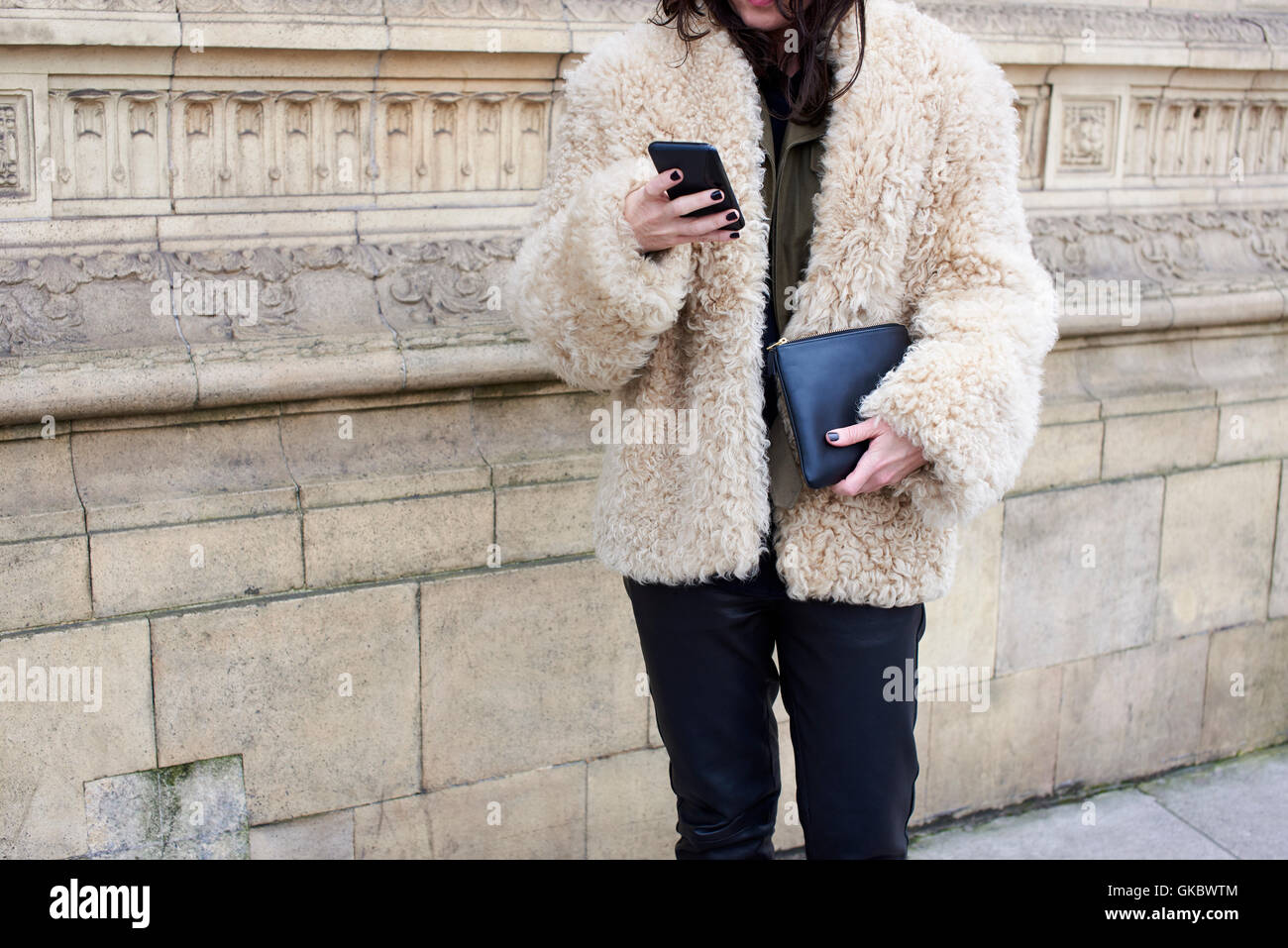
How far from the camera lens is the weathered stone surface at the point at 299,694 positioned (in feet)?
10.5

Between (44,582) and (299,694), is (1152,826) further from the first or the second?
(44,582)

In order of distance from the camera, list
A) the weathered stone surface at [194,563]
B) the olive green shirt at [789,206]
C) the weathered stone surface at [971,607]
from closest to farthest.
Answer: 1. the olive green shirt at [789,206]
2. the weathered stone surface at [194,563]
3. the weathered stone surface at [971,607]

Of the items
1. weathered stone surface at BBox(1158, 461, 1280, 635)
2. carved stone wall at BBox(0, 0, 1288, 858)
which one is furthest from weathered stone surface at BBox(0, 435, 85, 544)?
weathered stone surface at BBox(1158, 461, 1280, 635)

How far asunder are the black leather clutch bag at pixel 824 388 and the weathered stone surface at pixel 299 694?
1497 mm

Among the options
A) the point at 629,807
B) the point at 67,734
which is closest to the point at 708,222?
the point at 67,734

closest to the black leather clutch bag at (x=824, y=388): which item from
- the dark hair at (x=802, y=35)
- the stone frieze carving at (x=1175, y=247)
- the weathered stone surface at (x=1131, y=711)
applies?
the dark hair at (x=802, y=35)

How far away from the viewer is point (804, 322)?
93.8 inches

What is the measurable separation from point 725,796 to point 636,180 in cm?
117

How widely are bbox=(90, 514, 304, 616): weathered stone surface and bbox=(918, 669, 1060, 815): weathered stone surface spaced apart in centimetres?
208

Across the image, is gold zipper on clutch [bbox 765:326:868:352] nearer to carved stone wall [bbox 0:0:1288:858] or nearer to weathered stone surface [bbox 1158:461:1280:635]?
carved stone wall [bbox 0:0:1288:858]

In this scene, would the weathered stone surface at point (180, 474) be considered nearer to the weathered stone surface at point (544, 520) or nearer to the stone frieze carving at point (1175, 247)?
the weathered stone surface at point (544, 520)

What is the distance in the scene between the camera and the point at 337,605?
3350 mm

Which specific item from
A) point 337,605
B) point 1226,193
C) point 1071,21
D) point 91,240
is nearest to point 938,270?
point 337,605

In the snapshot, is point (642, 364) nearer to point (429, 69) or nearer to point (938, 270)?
point (938, 270)
